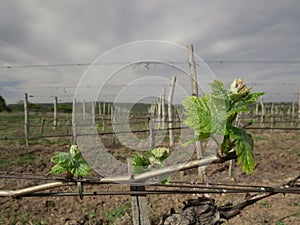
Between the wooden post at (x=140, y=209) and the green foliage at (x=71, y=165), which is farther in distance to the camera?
the wooden post at (x=140, y=209)

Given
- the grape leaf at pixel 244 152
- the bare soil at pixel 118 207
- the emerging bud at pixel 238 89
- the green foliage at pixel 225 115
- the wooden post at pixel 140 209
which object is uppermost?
the emerging bud at pixel 238 89

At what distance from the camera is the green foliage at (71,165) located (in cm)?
100

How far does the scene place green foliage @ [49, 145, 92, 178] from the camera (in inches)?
39.5

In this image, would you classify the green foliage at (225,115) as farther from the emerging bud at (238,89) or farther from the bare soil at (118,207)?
the bare soil at (118,207)

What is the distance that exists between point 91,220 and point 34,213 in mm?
1122

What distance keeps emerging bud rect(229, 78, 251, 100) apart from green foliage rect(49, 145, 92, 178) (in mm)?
662

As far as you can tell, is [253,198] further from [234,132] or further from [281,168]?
[281,168]

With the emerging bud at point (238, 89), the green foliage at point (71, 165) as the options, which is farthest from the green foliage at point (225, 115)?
the green foliage at point (71, 165)

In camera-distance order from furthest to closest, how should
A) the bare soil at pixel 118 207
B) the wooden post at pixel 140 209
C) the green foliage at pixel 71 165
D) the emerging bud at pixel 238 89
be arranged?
the bare soil at pixel 118 207
the wooden post at pixel 140 209
the green foliage at pixel 71 165
the emerging bud at pixel 238 89

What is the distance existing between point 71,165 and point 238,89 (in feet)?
2.42

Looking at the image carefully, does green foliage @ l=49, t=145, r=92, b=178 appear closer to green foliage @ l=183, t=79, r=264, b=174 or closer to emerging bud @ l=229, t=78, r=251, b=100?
green foliage @ l=183, t=79, r=264, b=174

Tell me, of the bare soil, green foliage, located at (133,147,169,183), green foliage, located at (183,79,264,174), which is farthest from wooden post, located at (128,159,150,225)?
the bare soil

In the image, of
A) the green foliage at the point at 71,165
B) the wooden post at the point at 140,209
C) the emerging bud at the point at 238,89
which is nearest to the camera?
the emerging bud at the point at 238,89

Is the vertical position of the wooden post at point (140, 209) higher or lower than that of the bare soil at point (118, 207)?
higher
